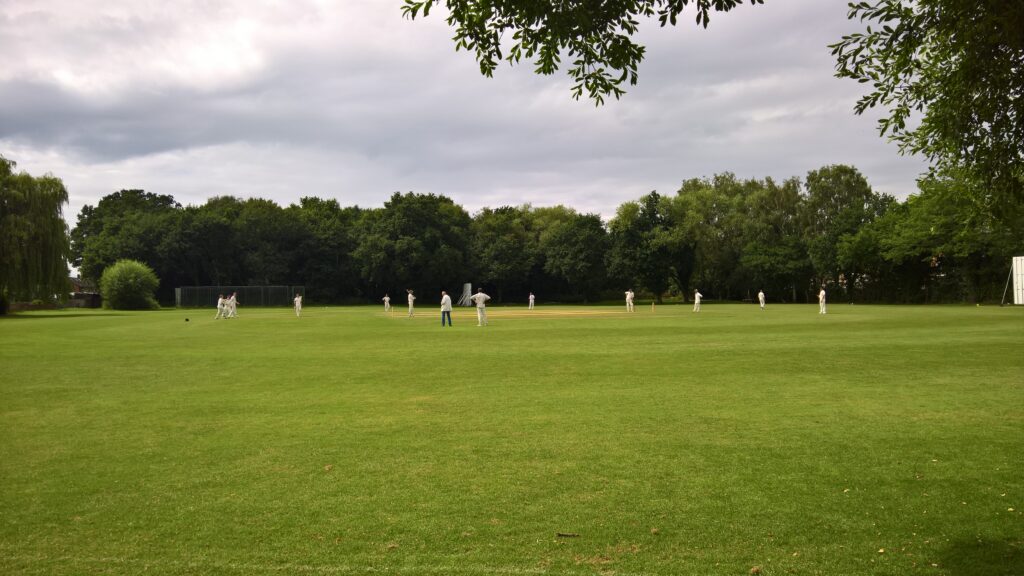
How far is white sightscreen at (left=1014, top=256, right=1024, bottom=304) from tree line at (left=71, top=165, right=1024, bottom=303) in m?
18.1

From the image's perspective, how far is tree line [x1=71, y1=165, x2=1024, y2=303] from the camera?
76.3 m

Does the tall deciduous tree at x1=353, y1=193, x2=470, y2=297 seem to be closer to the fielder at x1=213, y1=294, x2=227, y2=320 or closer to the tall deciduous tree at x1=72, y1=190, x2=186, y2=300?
the tall deciduous tree at x1=72, y1=190, x2=186, y2=300

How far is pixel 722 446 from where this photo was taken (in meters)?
7.89

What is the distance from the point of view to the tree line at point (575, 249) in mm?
76312

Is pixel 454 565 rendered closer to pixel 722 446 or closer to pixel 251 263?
pixel 722 446

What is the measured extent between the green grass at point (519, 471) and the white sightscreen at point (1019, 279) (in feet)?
146

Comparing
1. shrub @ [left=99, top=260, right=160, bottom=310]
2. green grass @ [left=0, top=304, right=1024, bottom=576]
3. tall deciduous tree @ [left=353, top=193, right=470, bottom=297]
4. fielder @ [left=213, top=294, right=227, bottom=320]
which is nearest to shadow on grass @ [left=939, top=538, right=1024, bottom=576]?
green grass @ [left=0, top=304, right=1024, bottom=576]

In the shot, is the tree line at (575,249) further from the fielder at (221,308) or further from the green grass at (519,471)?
the green grass at (519,471)

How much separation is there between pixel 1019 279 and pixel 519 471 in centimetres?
5784

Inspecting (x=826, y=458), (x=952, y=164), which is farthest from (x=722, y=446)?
(x=952, y=164)

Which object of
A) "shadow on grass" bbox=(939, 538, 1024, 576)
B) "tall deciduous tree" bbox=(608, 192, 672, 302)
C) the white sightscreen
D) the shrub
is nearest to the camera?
"shadow on grass" bbox=(939, 538, 1024, 576)

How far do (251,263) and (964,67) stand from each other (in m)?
83.3

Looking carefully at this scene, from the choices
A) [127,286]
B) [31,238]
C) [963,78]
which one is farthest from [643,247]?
[963,78]

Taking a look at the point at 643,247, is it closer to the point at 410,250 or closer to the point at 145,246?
the point at 410,250
